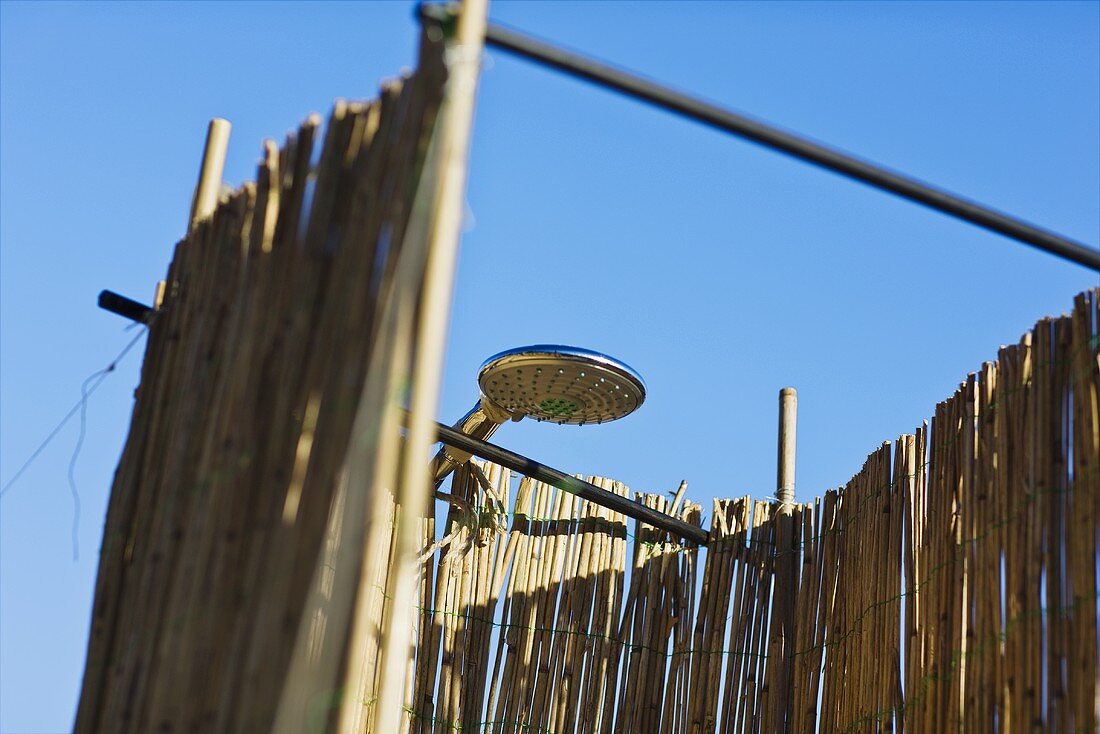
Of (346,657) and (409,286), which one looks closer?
(346,657)

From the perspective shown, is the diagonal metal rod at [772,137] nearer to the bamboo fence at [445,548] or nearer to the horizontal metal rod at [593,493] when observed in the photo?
the bamboo fence at [445,548]

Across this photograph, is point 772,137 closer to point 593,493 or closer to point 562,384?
point 562,384

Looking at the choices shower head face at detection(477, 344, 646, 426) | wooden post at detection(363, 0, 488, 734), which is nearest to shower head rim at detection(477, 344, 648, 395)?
shower head face at detection(477, 344, 646, 426)

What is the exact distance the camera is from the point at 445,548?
4.51 m

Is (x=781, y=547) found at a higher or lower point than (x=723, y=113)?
lower

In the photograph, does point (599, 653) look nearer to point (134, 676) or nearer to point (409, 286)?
point (134, 676)

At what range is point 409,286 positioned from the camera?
2195 millimetres

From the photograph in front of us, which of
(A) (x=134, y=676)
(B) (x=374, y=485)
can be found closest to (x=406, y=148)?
(B) (x=374, y=485)

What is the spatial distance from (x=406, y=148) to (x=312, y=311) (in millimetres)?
339

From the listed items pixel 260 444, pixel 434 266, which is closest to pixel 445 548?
pixel 260 444

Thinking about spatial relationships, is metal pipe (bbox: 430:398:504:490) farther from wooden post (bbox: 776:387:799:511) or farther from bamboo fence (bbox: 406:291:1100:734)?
wooden post (bbox: 776:387:799:511)

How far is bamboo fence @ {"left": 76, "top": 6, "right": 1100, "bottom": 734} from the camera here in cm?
223

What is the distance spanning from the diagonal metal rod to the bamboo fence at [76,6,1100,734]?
0.20 meters

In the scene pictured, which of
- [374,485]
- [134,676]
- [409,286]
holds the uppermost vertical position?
[409,286]
